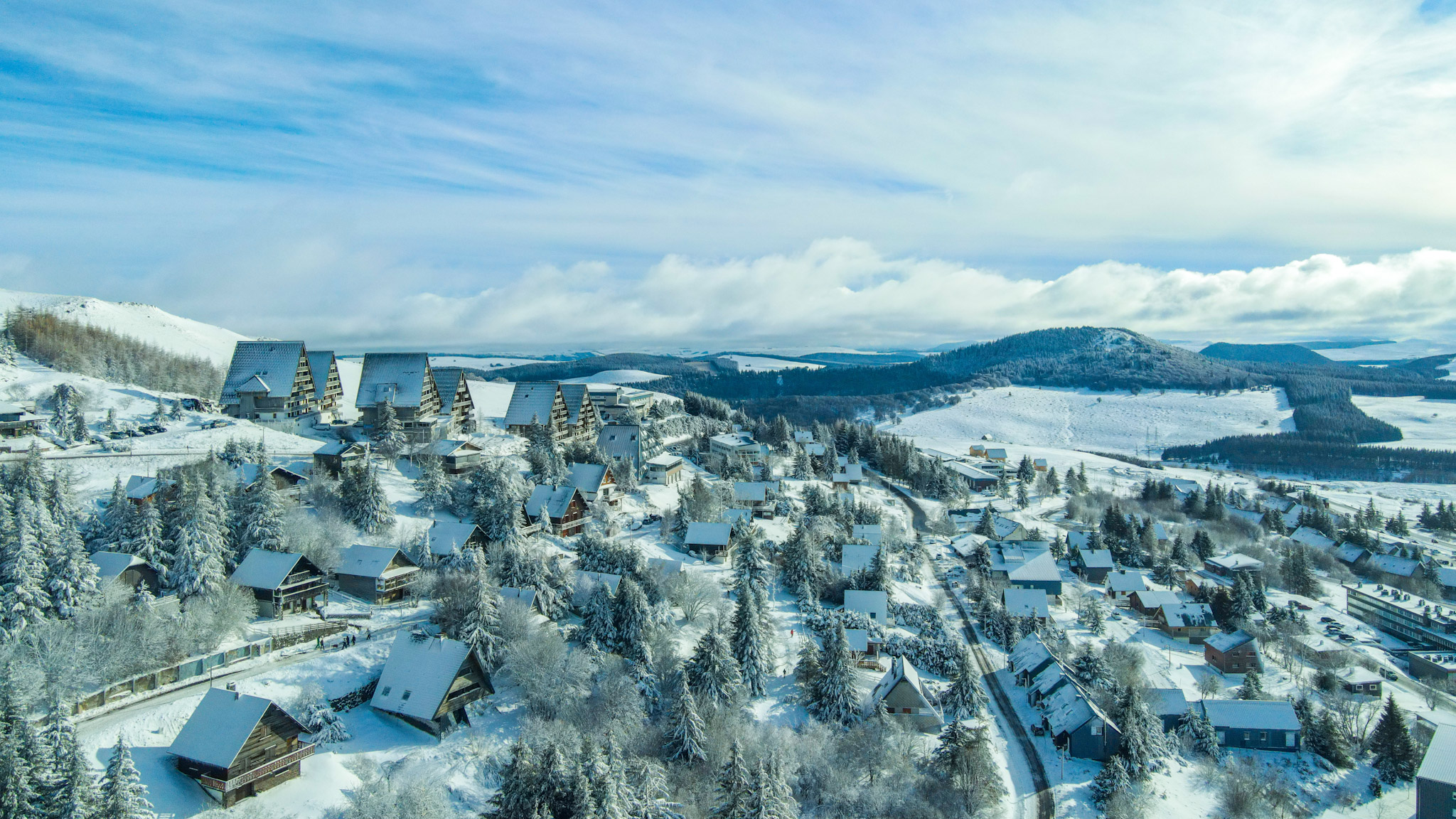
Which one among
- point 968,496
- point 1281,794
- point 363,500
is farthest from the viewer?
point 968,496

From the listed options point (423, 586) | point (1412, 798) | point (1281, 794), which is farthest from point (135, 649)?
point (1412, 798)

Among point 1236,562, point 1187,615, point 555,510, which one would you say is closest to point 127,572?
point 555,510

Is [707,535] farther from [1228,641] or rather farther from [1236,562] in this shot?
[1236,562]

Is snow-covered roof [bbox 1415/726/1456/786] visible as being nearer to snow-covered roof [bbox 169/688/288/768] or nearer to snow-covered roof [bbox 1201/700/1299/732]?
snow-covered roof [bbox 1201/700/1299/732]

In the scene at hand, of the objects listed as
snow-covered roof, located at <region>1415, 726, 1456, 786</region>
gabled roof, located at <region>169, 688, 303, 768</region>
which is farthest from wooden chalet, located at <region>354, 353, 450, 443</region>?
snow-covered roof, located at <region>1415, 726, 1456, 786</region>

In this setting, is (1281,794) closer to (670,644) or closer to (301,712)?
(670,644)

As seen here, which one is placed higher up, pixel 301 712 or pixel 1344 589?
pixel 301 712

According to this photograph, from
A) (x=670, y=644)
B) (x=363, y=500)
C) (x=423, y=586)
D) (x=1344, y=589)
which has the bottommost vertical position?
(x=1344, y=589)
